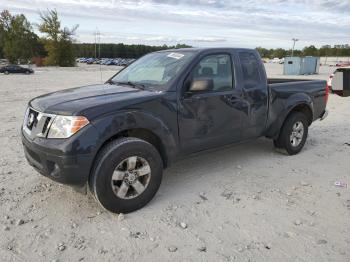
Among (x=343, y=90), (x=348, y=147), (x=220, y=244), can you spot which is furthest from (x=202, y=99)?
(x=343, y=90)

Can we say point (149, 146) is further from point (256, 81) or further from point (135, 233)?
point (256, 81)

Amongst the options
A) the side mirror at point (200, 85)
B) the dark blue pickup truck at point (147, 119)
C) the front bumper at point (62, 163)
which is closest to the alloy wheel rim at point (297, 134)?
the dark blue pickup truck at point (147, 119)

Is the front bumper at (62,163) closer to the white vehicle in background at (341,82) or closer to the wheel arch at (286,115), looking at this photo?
the wheel arch at (286,115)

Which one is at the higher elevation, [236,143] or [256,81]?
[256,81]

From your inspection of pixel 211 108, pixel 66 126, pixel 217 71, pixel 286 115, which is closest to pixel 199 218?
pixel 211 108

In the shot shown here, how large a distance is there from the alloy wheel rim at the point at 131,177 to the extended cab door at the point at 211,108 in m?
0.64

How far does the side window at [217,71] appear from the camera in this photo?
4.38 m

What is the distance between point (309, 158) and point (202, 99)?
254cm

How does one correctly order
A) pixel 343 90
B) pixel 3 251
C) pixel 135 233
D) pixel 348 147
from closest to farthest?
pixel 3 251
pixel 135 233
pixel 348 147
pixel 343 90

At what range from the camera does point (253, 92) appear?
197 inches

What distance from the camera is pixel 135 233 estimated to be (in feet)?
11.2

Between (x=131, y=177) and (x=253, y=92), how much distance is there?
225 cm

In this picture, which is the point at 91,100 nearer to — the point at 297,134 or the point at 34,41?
the point at 297,134

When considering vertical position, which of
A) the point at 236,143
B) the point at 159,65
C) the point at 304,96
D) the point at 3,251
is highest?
the point at 159,65
